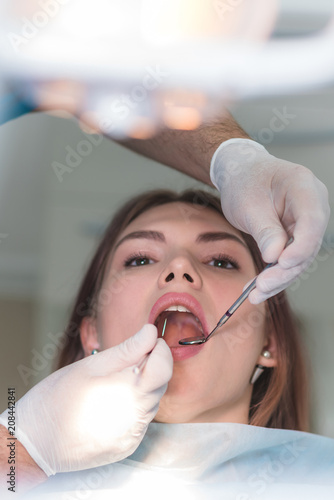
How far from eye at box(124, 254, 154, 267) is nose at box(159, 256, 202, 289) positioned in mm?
112

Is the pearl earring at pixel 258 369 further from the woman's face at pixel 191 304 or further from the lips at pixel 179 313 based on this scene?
the lips at pixel 179 313

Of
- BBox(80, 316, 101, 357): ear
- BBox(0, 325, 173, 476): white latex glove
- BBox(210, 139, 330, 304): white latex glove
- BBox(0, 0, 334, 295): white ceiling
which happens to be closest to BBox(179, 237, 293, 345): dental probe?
BBox(210, 139, 330, 304): white latex glove

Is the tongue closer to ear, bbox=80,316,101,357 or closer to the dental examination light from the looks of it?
ear, bbox=80,316,101,357

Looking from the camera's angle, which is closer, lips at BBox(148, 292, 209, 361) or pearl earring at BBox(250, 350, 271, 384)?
lips at BBox(148, 292, 209, 361)

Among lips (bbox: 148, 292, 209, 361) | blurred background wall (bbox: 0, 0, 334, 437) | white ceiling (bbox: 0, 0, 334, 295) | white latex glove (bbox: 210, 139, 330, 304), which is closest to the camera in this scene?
white latex glove (bbox: 210, 139, 330, 304)

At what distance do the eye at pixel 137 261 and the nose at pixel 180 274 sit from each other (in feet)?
0.37

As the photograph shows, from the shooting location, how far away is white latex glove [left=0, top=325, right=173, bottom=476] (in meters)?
0.90

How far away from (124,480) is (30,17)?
1.08m

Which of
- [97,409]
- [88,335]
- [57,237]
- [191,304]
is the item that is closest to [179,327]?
[191,304]

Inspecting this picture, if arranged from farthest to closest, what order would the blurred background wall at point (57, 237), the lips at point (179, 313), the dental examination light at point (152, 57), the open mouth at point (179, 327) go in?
the blurred background wall at point (57, 237)
the dental examination light at point (152, 57)
the open mouth at point (179, 327)
the lips at point (179, 313)

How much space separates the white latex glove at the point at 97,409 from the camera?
35.4 inches

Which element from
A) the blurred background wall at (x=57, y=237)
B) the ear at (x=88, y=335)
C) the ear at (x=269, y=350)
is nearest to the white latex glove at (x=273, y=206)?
the ear at (x=269, y=350)

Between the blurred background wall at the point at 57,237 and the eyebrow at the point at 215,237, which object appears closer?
the eyebrow at the point at 215,237

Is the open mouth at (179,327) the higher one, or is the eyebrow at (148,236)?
the eyebrow at (148,236)
